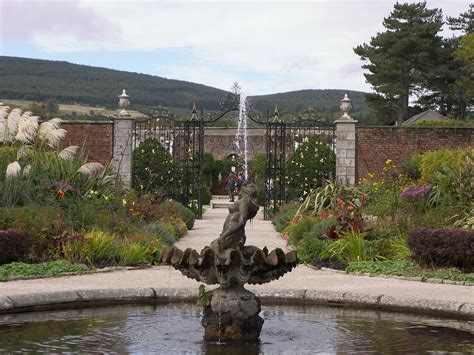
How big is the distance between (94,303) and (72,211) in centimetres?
480

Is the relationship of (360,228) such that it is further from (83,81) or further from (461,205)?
(83,81)

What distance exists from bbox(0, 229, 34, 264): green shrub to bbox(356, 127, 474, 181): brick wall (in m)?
13.4

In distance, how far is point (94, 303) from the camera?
31.8 feet

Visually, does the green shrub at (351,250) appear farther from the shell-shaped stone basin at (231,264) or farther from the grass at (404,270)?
the shell-shaped stone basin at (231,264)

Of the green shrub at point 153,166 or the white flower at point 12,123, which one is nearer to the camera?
the white flower at point 12,123

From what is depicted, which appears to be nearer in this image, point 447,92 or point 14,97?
point 447,92

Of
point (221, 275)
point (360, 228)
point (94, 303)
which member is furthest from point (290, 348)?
point (360, 228)

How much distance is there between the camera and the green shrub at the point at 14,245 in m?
12.2

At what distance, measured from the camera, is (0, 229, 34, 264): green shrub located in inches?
482

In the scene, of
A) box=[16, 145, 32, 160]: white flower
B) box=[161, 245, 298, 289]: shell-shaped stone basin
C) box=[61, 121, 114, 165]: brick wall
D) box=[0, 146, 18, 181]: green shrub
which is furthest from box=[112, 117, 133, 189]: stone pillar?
box=[161, 245, 298, 289]: shell-shaped stone basin

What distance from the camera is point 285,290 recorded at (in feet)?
33.3

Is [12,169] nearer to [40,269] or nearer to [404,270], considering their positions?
[40,269]

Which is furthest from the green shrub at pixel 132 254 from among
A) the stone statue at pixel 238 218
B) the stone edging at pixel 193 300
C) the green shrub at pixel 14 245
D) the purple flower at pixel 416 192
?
the stone statue at pixel 238 218

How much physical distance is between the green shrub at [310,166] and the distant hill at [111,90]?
5161cm
